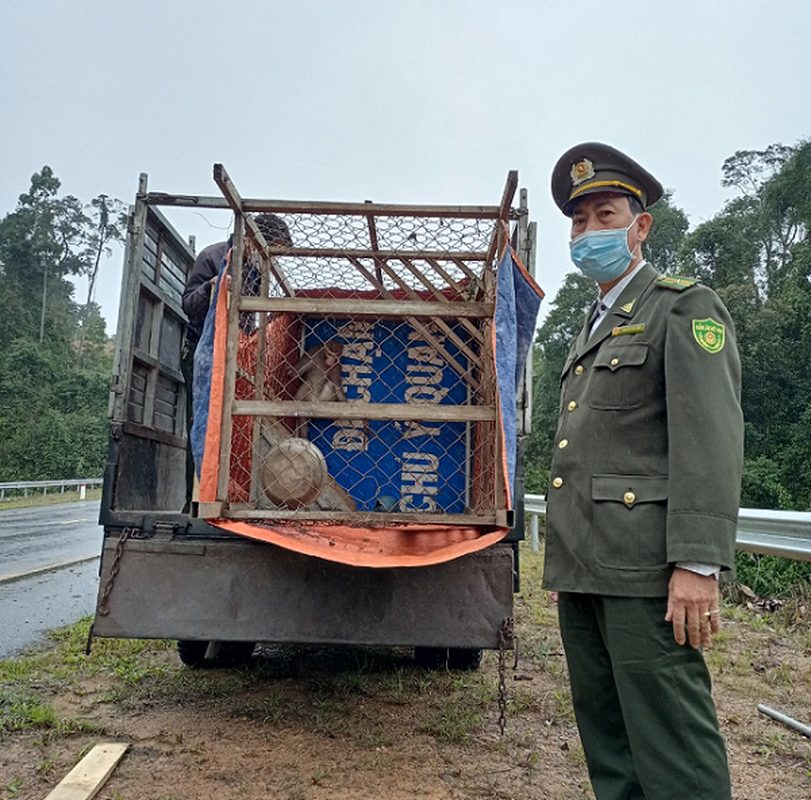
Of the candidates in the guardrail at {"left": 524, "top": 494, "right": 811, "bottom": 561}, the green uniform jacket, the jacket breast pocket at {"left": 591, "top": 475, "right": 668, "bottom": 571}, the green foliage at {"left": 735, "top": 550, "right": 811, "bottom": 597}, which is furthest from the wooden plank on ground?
the green foliage at {"left": 735, "top": 550, "right": 811, "bottom": 597}

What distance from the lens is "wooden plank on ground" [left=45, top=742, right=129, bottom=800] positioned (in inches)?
89.2

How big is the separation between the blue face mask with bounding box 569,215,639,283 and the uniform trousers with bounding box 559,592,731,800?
973 millimetres

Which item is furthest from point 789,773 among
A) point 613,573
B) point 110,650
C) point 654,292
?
point 110,650

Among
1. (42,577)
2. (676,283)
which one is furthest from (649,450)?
(42,577)

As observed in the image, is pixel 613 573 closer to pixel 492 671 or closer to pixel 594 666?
pixel 594 666

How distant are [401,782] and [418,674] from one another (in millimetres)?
1285

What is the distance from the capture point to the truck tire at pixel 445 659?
375 centimetres

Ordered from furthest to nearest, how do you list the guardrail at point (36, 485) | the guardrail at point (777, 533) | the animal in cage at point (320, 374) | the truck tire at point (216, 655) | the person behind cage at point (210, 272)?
the guardrail at point (36, 485) → the animal in cage at point (320, 374) → the truck tire at point (216, 655) → the person behind cage at point (210, 272) → the guardrail at point (777, 533)

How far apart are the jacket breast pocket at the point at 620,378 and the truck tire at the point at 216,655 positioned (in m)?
2.65

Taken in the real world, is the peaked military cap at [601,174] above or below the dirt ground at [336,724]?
above

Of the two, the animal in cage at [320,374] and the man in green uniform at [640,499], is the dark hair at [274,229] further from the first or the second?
the man in green uniform at [640,499]

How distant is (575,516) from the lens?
1.84m

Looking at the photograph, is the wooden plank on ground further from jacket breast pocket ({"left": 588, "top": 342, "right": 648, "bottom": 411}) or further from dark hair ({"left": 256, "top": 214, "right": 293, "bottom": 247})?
dark hair ({"left": 256, "top": 214, "right": 293, "bottom": 247})

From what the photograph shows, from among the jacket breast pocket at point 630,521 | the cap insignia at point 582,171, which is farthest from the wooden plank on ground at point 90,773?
the cap insignia at point 582,171
